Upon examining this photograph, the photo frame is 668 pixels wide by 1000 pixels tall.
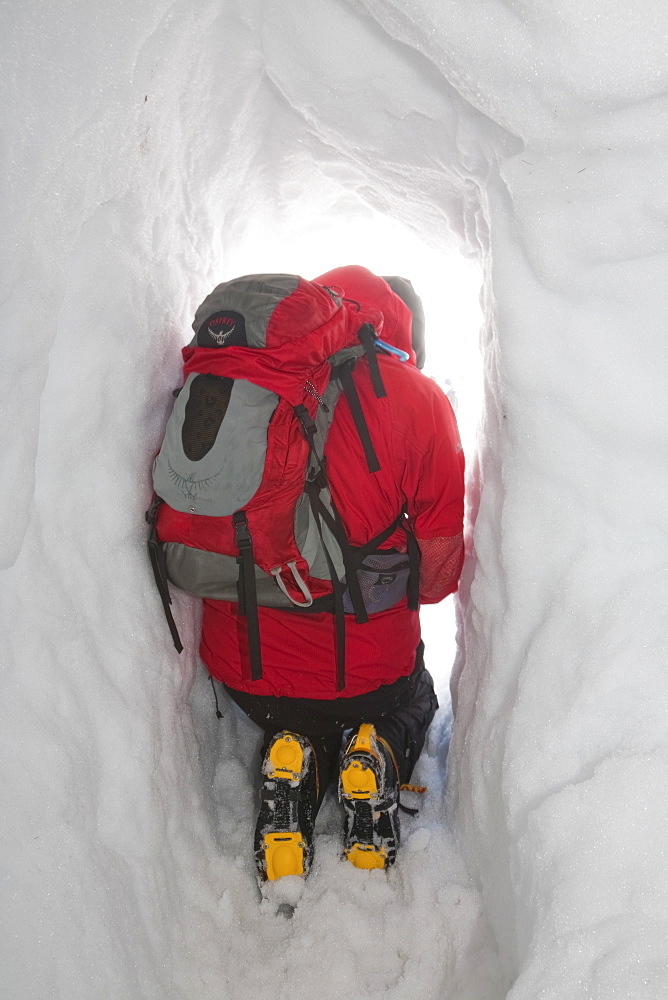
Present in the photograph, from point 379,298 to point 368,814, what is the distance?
1460mm

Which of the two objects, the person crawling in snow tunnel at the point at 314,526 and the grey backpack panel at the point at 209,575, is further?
the grey backpack panel at the point at 209,575

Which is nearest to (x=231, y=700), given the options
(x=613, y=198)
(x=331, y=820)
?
(x=331, y=820)

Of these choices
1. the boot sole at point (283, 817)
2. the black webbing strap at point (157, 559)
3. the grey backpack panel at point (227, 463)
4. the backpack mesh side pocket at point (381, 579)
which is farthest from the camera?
the backpack mesh side pocket at point (381, 579)

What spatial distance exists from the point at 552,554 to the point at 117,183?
1267mm

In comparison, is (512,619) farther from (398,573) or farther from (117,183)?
(117,183)

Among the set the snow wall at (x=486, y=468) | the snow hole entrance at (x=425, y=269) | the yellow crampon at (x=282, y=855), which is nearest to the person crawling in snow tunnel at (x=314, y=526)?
the yellow crampon at (x=282, y=855)

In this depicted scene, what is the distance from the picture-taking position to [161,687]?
1879 mm

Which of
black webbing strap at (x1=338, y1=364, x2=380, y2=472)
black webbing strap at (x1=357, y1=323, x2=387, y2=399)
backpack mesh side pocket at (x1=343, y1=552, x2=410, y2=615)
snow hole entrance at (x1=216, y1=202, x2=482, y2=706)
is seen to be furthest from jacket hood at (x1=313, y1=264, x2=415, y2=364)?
backpack mesh side pocket at (x1=343, y1=552, x2=410, y2=615)

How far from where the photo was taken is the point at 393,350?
199 centimetres

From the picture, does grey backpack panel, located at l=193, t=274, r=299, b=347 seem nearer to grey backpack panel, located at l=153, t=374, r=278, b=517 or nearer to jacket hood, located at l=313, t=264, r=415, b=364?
grey backpack panel, located at l=153, t=374, r=278, b=517

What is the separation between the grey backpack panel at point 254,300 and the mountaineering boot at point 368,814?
1185 millimetres

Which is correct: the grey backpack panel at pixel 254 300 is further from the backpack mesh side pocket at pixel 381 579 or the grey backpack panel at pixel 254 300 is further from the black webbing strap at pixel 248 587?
the backpack mesh side pocket at pixel 381 579

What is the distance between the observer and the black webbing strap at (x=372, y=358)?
1899 mm

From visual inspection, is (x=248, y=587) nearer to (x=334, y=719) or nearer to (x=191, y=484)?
(x=191, y=484)
